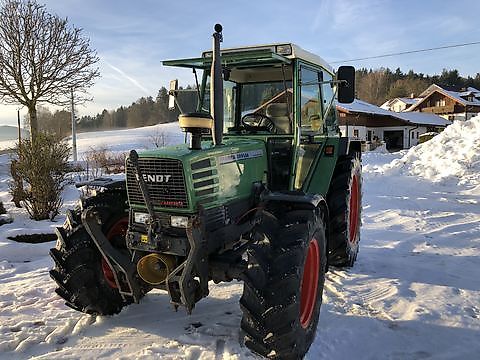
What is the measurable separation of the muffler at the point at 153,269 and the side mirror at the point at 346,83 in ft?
8.34

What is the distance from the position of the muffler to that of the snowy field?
58 centimetres

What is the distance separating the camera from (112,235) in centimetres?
408

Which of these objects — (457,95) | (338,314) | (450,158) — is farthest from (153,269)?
(457,95)

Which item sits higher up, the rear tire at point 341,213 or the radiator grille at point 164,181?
the radiator grille at point 164,181

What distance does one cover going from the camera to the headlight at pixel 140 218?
133 inches

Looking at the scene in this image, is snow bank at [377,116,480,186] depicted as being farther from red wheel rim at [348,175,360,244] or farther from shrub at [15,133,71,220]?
shrub at [15,133,71,220]

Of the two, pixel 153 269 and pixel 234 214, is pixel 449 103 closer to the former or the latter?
pixel 234 214

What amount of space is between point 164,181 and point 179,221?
319mm

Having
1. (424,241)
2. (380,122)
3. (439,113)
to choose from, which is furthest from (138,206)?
(439,113)

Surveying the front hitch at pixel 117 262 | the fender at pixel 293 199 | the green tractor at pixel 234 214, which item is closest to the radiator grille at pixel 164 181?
the green tractor at pixel 234 214

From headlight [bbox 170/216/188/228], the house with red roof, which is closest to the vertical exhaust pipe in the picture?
headlight [bbox 170/216/188/228]

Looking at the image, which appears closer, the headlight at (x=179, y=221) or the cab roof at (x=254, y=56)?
the headlight at (x=179, y=221)

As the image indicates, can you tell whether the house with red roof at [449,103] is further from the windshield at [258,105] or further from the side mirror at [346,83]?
the windshield at [258,105]

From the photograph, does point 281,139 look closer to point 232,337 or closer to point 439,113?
point 232,337
